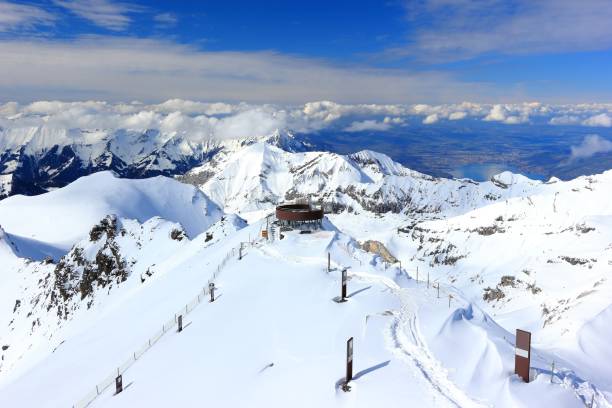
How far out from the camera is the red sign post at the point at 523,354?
2518cm

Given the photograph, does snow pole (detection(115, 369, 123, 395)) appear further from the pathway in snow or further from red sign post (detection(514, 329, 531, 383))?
red sign post (detection(514, 329, 531, 383))

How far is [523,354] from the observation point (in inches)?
1013

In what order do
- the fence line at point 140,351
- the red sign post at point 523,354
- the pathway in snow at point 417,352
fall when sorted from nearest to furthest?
the pathway in snow at point 417,352, the red sign post at point 523,354, the fence line at point 140,351

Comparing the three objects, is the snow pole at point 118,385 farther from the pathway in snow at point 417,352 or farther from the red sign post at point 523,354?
the red sign post at point 523,354

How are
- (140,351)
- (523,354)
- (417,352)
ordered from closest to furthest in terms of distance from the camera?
(523,354), (417,352), (140,351)

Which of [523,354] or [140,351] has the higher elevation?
[523,354]

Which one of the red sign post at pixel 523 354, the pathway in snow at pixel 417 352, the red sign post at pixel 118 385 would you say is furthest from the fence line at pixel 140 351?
the red sign post at pixel 523 354

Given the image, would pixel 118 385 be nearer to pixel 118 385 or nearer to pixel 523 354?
pixel 118 385

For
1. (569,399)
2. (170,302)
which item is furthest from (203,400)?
(170,302)

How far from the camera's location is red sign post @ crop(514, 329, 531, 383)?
82.6 feet

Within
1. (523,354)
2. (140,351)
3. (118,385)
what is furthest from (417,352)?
(140,351)

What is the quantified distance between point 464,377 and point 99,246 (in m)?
105

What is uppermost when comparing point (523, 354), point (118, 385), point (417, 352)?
point (523, 354)

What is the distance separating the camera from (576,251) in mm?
190875
